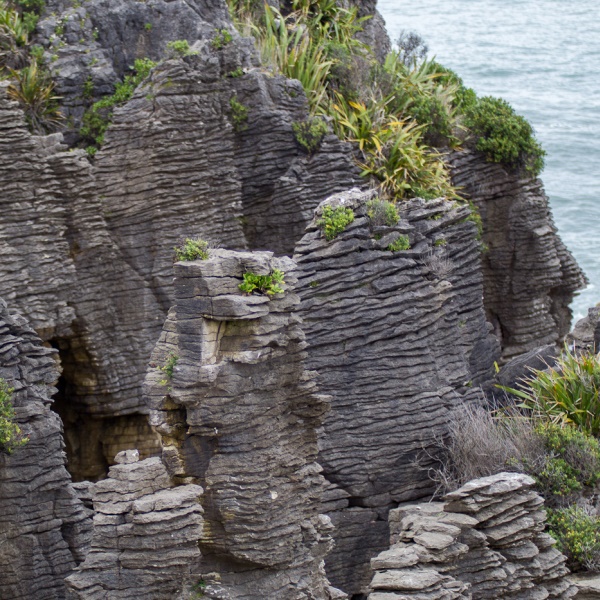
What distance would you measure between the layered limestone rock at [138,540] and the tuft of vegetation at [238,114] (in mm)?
10989

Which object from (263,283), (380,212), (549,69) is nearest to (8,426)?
(263,283)

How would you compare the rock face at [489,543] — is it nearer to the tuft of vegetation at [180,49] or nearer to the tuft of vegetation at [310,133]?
the tuft of vegetation at [310,133]

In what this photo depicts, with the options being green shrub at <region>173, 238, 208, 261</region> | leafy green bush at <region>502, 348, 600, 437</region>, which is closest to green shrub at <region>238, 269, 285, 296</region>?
green shrub at <region>173, 238, 208, 261</region>

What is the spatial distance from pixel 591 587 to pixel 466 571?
2.13m

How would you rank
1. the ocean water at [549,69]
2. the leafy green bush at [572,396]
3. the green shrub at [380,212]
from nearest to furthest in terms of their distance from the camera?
1. the green shrub at [380,212]
2. the leafy green bush at [572,396]
3. the ocean water at [549,69]

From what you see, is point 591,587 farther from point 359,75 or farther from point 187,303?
point 359,75

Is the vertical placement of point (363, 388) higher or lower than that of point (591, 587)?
higher

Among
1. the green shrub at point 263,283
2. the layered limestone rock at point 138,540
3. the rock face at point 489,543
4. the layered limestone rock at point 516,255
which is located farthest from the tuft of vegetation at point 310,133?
the layered limestone rock at point 138,540

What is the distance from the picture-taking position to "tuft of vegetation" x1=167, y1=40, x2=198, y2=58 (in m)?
22.7

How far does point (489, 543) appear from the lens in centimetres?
1644

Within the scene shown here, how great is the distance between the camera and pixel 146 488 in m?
13.8

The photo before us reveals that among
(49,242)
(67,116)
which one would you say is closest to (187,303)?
(49,242)

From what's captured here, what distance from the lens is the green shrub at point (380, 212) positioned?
19.2 metres

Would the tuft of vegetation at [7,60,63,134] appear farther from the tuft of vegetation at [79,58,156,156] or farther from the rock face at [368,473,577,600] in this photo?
the rock face at [368,473,577,600]
